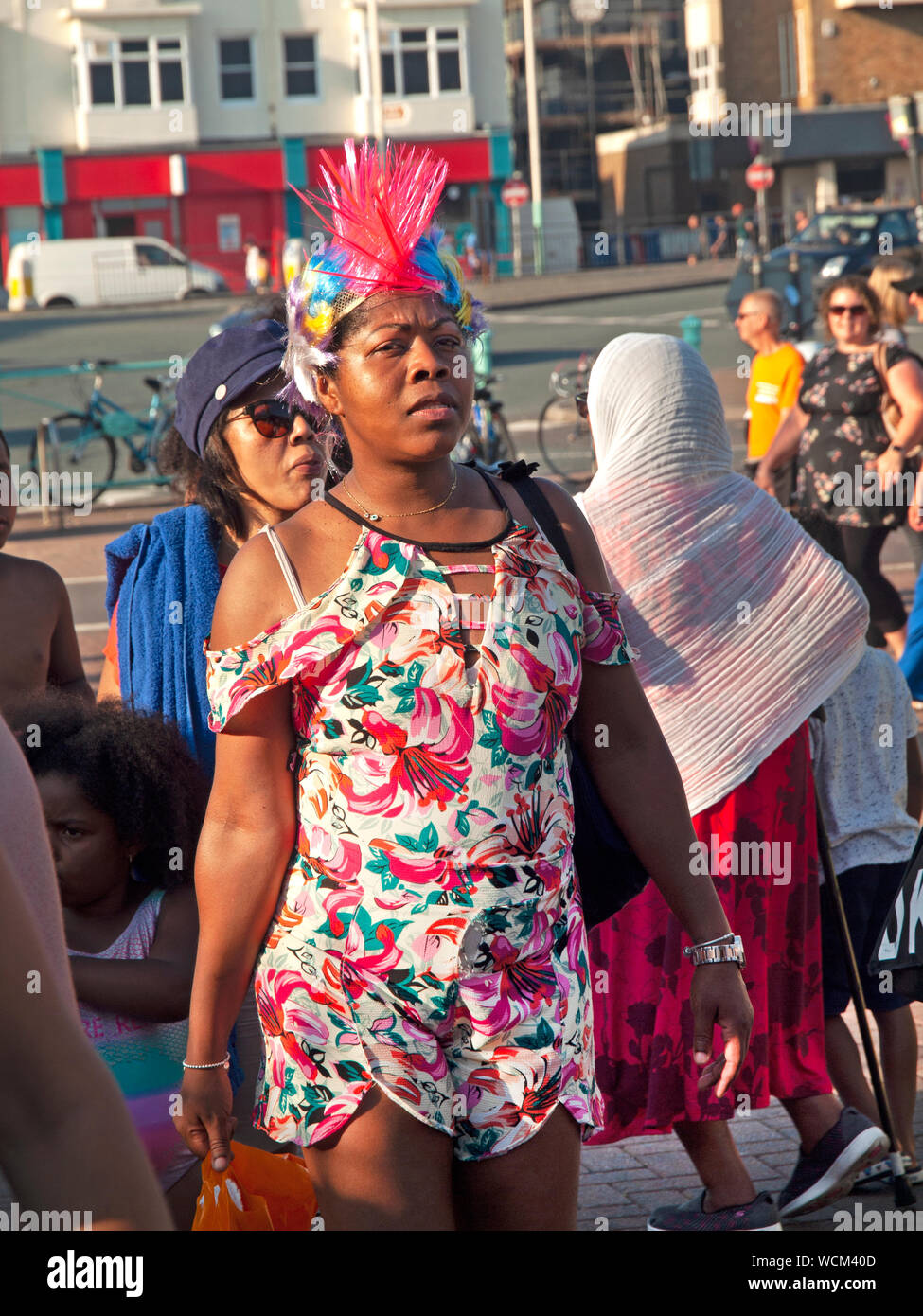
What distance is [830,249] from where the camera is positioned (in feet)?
84.3

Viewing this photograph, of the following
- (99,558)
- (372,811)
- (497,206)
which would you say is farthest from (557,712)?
(497,206)

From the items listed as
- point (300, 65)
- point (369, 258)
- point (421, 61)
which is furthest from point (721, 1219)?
point (421, 61)

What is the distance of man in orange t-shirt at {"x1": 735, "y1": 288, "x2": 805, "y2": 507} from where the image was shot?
8961 mm

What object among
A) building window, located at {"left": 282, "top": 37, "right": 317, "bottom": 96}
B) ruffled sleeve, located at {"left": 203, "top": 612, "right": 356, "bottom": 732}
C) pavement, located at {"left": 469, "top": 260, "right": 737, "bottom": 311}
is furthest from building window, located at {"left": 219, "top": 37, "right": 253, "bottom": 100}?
ruffled sleeve, located at {"left": 203, "top": 612, "right": 356, "bottom": 732}

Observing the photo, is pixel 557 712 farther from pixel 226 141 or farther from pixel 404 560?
pixel 226 141

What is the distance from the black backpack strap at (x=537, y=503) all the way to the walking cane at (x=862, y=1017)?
1386 millimetres

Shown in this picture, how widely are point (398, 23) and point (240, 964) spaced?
50239mm

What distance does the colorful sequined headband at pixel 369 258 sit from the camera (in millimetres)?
2369

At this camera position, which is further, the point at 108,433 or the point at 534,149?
the point at 534,149

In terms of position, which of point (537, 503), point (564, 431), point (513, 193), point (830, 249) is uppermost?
point (513, 193)

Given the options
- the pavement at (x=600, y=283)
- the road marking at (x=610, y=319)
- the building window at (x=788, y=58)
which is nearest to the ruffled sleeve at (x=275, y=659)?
the road marking at (x=610, y=319)

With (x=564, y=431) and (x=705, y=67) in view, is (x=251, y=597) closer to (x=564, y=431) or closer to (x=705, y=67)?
(x=564, y=431)

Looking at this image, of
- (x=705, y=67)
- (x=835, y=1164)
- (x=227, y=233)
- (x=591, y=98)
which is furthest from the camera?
(x=591, y=98)

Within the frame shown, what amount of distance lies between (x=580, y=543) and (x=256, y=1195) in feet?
3.67
